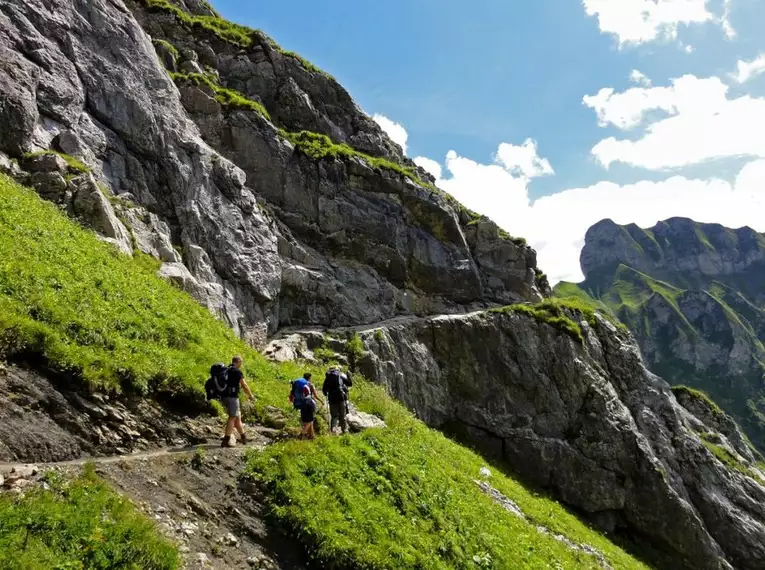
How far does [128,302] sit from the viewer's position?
17.5 m

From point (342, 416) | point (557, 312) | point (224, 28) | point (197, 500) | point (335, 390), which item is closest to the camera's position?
point (197, 500)

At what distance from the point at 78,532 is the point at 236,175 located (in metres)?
34.7

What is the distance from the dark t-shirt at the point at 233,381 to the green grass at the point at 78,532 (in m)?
4.93

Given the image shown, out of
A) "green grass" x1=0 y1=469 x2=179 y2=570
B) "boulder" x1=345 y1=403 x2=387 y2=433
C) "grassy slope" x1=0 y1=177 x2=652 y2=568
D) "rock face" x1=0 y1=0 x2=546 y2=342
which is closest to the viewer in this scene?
"green grass" x1=0 y1=469 x2=179 y2=570

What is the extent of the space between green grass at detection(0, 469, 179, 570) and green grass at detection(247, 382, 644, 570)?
130 inches

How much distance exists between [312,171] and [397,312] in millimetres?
15161

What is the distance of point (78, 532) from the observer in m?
8.00

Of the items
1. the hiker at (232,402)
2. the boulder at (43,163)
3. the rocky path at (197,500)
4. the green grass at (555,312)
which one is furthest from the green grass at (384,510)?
the green grass at (555,312)

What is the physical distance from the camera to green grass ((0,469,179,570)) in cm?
727

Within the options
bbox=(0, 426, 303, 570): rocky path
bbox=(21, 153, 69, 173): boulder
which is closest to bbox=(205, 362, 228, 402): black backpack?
bbox=(0, 426, 303, 570): rocky path

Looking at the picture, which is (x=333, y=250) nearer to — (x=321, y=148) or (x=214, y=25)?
(x=321, y=148)

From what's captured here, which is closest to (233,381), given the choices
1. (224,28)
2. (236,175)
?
(236,175)

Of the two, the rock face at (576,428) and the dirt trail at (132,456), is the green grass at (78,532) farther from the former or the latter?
the rock face at (576,428)

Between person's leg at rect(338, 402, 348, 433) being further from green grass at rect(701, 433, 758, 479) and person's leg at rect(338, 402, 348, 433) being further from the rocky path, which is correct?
green grass at rect(701, 433, 758, 479)
